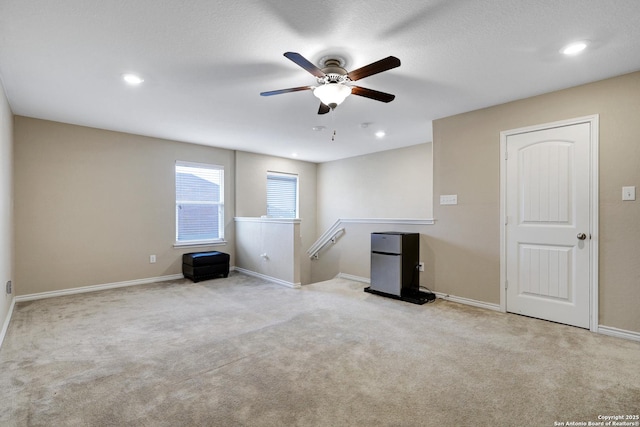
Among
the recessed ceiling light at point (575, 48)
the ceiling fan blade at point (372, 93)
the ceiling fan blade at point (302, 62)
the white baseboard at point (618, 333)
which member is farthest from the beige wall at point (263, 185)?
the recessed ceiling light at point (575, 48)

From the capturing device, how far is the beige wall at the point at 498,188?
2.68 meters

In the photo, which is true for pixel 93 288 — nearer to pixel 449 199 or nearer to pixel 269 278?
pixel 269 278

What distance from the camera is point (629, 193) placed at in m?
2.67

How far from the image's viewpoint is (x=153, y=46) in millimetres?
2260

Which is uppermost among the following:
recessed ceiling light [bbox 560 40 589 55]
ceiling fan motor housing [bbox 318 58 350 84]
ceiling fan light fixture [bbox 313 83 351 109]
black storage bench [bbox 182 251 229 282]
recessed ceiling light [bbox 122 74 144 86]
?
recessed ceiling light [bbox 560 40 589 55]

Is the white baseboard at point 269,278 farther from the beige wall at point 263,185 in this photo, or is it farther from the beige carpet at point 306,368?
the beige wall at point 263,185

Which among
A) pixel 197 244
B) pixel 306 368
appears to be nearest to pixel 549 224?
pixel 306 368

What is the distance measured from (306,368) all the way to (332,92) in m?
2.14

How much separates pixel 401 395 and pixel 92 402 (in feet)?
6.11

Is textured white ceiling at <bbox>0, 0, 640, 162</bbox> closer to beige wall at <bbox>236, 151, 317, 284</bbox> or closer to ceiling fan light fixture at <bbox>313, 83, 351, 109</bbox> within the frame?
ceiling fan light fixture at <bbox>313, 83, 351, 109</bbox>

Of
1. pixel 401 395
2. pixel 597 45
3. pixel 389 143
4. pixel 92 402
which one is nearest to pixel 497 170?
pixel 597 45

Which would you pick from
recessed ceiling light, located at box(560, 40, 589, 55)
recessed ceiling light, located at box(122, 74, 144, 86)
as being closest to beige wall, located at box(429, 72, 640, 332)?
recessed ceiling light, located at box(560, 40, 589, 55)

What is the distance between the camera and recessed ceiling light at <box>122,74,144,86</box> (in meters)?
2.73

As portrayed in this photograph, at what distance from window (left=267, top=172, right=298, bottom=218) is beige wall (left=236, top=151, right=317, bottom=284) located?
0.12m
